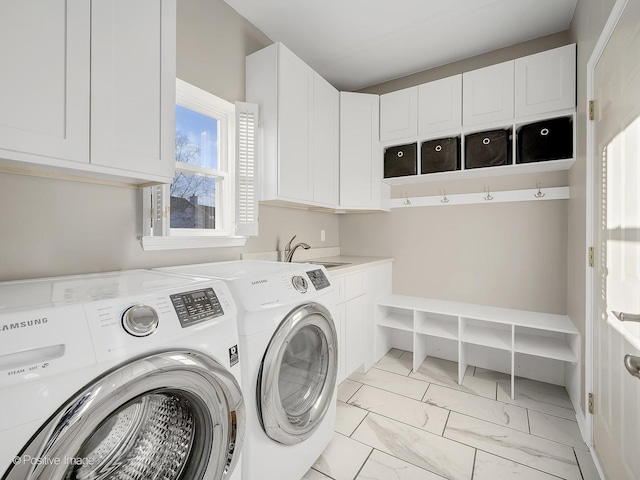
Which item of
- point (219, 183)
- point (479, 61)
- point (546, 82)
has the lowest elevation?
point (219, 183)

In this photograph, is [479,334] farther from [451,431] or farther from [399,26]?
[399,26]

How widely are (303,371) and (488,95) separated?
247 centimetres

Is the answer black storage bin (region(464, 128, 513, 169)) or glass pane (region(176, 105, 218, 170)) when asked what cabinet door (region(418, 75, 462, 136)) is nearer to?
black storage bin (region(464, 128, 513, 169))

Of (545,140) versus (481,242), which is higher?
(545,140)

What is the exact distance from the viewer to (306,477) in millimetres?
1554

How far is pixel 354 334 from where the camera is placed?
2.52 metres

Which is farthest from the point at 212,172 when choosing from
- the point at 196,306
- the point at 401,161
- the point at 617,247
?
the point at 617,247

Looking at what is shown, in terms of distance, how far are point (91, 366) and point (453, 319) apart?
2860mm

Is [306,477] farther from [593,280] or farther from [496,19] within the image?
[496,19]

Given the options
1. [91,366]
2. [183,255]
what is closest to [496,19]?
[183,255]

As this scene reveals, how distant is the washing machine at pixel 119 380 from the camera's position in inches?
26.7

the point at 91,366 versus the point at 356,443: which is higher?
the point at 91,366

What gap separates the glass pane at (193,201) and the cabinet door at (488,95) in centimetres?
212

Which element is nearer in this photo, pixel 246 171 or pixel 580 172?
pixel 580 172
